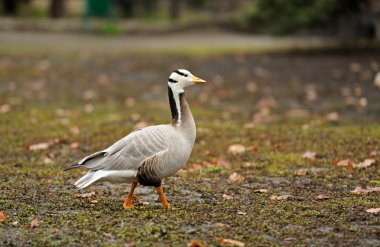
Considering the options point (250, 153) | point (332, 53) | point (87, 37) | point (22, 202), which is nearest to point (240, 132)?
point (250, 153)

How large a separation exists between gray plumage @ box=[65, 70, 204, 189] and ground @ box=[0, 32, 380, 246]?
30cm

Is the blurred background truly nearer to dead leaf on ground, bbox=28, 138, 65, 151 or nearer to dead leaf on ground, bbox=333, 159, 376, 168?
dead leaf on ground, bbox=28, 138, 65, 151

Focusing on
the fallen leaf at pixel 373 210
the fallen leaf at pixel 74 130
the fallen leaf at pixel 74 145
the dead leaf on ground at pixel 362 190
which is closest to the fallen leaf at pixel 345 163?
the dead leaf on ground at pixel 362 190

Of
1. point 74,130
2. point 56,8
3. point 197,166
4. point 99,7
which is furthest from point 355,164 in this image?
point 56,8

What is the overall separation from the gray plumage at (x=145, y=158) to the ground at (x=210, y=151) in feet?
0.97

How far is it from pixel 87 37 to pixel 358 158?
2194 cm

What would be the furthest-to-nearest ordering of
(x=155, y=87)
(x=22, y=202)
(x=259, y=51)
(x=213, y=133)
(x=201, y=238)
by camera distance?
1. (x=259, y=51)
2. (x=155, y=87)
3. (x=213, y=133)
4. (x=22, y=202)
5. (x=201, y=238)

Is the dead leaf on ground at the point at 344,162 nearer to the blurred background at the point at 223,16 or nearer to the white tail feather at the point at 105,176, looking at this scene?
the white tail feather at the point at 105,176

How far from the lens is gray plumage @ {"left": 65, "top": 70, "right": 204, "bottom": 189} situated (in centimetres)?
610

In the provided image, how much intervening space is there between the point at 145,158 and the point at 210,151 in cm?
342

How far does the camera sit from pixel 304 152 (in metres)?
9.17

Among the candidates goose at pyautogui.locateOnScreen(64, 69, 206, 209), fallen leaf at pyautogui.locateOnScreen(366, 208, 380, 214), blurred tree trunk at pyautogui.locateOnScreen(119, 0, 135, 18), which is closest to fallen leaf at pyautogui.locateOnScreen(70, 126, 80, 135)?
goose at pyautogui.locateOnScreen(64, 69, 206, 209)

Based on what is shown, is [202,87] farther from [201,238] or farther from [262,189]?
[201,238]

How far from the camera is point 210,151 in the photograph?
31.1ft
